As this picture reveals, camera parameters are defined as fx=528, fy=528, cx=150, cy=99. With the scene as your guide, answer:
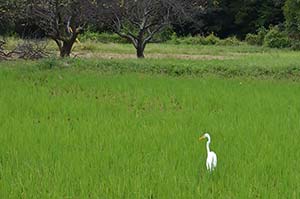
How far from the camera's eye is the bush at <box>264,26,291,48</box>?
103 feet

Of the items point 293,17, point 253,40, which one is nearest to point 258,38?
point 253,40

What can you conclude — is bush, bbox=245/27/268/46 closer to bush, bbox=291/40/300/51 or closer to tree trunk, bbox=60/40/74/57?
bush, bbox=291/40/300/51

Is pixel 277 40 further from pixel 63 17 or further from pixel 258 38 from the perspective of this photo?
pixel 63 17

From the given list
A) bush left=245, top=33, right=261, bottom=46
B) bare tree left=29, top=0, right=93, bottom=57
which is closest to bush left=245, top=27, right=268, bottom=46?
bush left=245, top=33, right=261, bottom=46

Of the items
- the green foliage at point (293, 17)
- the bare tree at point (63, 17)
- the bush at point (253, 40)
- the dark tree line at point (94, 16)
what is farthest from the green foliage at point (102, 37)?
the bare tree at point (63, 17)

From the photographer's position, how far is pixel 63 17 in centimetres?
1898

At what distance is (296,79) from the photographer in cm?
1338

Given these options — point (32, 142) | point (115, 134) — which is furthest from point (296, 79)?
point (32, 142)

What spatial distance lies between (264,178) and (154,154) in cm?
119

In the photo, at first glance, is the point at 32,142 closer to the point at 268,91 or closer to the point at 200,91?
the point at 200,91

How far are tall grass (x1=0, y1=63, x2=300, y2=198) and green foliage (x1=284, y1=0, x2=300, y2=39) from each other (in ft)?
71.4

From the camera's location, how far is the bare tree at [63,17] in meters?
18.4

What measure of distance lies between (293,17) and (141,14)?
13.7m

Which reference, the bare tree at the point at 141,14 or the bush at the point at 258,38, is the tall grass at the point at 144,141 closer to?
the bare tree at the point at 141,14
